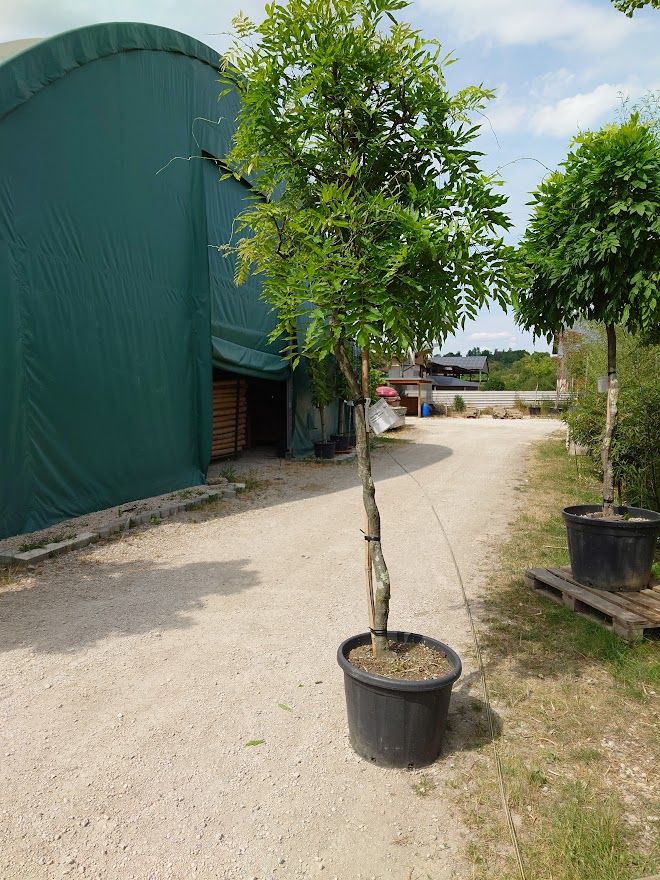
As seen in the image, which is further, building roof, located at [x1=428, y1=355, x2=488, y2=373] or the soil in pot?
building roof, located at [x1=428, y1=355, x2=488, y2=373]

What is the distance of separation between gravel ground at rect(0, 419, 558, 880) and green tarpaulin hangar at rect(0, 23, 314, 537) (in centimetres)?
174

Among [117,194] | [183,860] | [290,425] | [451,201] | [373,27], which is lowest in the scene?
[183,860]

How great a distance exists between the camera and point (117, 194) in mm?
8742

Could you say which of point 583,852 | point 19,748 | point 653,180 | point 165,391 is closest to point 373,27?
point 653,180

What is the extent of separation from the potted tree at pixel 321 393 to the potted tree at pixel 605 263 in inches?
363

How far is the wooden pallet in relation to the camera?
4300mm

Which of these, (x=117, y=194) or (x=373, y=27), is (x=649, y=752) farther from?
(x=117, y=194)

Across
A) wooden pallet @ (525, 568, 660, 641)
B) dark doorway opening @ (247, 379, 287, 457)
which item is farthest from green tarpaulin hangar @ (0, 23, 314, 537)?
wooden pallet @ (525, 568, 660, 641)

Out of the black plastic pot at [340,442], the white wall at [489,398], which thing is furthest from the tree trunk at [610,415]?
the white wall at [489,398]

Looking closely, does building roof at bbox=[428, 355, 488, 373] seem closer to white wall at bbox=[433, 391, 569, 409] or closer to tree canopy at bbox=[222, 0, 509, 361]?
white wall at bbox=[433, 391, 569, 409]

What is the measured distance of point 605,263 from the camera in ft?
15.0

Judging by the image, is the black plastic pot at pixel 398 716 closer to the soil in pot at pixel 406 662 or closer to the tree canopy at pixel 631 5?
the soil in pot at pixel 406 662

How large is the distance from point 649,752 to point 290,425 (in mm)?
11726

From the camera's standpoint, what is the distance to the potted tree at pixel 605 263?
4.36 metres
